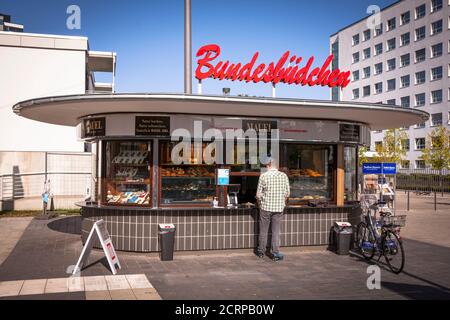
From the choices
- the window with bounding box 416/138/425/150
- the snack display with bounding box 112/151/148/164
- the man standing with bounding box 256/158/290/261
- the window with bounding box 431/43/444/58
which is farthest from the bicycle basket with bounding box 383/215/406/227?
the window with bounding box 416/138/425/150

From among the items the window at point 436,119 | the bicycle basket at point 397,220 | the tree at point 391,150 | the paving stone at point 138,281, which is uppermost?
the window at point 436,119

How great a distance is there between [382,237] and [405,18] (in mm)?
55272

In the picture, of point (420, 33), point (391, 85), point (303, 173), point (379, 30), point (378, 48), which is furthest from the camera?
point (378, 48)

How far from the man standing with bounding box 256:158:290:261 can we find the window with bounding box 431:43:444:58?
49.5m

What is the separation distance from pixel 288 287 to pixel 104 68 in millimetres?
Answer: 24222

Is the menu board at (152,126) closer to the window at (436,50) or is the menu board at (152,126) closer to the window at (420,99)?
the window at (436,50)

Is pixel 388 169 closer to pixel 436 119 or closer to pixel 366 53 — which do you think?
pixel 436 119

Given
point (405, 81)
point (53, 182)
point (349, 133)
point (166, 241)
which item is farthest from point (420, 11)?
point (166, 241)

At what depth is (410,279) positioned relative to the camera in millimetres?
7637

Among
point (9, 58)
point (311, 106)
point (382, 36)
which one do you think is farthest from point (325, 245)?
point (382, 36)

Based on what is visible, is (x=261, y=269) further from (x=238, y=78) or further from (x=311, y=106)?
(x=238, y=78)

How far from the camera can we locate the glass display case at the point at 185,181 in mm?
9922

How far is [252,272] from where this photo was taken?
26.3ft

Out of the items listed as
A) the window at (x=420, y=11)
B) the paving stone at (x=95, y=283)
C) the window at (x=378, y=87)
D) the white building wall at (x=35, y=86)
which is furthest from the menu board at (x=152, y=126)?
the window at (x=378, y=87)
